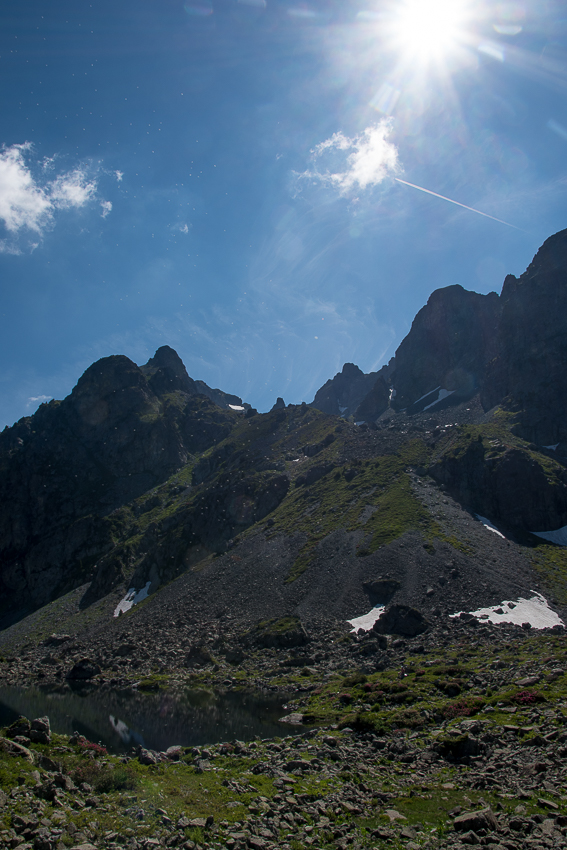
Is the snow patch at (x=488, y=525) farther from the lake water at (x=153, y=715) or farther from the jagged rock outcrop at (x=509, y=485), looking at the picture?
the lake water at (x=153, y=715)

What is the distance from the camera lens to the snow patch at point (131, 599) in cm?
9939

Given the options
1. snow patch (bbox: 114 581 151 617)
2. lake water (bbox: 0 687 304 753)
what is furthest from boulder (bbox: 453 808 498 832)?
snow patch (bbox: 114 581 151 617)

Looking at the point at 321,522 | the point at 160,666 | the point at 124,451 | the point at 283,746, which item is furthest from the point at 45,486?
the point at 283,746

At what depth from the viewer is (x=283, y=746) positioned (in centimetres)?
2441

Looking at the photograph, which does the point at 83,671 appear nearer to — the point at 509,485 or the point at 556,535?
the point at 509,485

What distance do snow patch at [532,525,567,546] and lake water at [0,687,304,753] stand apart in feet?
237

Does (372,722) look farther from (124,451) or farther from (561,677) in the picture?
(124,451)

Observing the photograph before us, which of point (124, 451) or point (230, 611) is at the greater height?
point (124, 451)

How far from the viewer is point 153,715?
1435 inches

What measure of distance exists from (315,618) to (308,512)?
4378 cm

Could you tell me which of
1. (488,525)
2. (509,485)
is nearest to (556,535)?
(509,485)

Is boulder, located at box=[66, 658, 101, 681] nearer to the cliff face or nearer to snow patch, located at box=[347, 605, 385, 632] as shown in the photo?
snow patch, located at box=[347, 605, 385, 632]

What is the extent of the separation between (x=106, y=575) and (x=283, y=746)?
11028 cm

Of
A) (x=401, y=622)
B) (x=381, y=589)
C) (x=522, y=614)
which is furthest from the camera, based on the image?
(x=381, y=589)
